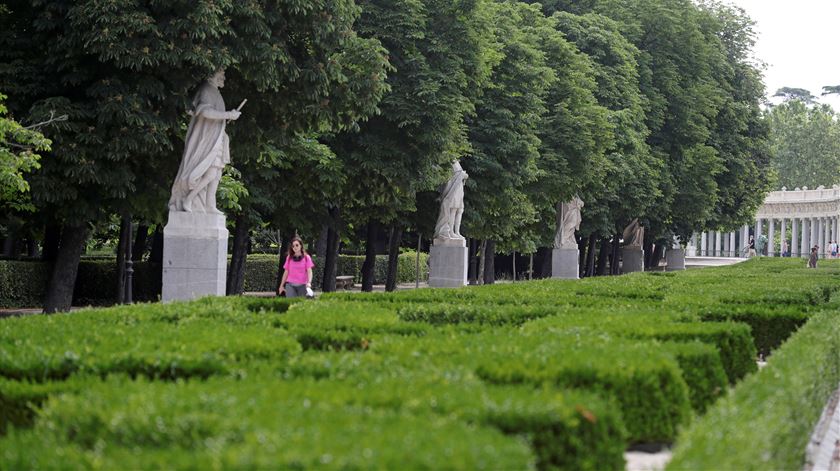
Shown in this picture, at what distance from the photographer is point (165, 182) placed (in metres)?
23.5

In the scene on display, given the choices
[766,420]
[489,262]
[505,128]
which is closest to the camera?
[766,420]

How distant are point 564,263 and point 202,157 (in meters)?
31.2

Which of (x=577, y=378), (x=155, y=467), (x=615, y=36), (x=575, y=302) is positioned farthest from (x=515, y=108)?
(x=155, y=467)

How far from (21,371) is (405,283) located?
5087cm

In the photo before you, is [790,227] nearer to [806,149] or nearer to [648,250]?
[806,149]

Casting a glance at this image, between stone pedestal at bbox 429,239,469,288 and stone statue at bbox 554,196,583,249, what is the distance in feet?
43.7

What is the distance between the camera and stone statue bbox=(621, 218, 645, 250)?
62.8 meters

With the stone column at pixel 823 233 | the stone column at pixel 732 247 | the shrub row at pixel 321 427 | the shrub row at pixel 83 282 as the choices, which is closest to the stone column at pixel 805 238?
the stone column at pixel 823 233

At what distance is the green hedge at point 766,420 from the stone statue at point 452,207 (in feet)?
74.1

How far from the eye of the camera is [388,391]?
736cm

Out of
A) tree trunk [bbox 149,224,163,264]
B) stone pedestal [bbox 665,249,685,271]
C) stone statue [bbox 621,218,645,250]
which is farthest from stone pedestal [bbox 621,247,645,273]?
tree trunk [bbox 149,224,163,264]

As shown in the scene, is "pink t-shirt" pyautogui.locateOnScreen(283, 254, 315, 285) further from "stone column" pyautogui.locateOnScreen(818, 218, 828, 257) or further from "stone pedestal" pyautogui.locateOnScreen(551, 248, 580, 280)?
"stone column" pyautogui.locateOnScreen(818, 218, 828, 257)

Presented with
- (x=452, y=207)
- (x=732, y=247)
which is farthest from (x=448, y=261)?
(x=732, y=247)

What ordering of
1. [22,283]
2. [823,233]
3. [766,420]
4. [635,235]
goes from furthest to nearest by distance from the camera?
[823,233] → [635,235] → [22,283] → [766,420]
